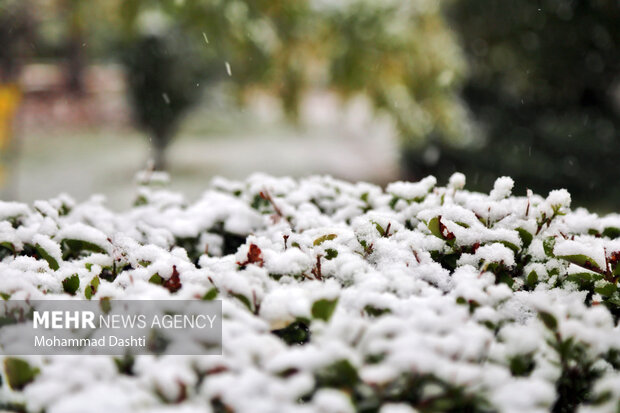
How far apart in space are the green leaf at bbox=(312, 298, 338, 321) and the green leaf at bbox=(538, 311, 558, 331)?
1.31 ft

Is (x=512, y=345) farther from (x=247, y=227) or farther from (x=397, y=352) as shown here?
(x=247, y=227)

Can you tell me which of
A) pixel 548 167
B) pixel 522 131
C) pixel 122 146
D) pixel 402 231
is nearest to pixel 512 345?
pixel 402 231

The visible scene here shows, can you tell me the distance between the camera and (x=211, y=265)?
160 cm

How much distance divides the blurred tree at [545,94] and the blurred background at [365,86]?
2cm

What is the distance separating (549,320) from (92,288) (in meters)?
1.02

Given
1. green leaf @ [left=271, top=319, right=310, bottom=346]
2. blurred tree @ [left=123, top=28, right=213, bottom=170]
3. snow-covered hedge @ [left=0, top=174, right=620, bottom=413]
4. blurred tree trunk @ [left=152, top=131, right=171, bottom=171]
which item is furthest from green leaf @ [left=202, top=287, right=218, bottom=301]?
blurred tree trunk @ [left=152, top=131, right=171, bottom=171]

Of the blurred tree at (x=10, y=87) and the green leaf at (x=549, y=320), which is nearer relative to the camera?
the green leaf at (x=549, y=320)

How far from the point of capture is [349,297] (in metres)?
1.32

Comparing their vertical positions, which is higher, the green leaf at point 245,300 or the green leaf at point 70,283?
the green leaf at point 70,283

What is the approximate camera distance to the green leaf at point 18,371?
1.09m

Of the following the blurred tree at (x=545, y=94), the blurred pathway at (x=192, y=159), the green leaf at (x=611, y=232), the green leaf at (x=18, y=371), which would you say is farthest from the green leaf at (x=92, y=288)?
the blurred pathway at (x=192, y=159)

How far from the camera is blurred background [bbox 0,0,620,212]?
5.18 metres

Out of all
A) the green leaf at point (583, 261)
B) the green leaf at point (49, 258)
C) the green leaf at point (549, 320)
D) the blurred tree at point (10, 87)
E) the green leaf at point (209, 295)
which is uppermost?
the blurred tree at point (10, 87)

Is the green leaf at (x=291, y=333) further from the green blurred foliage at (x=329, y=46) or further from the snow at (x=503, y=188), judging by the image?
the green blurred foliage at (x=329, y=46)
